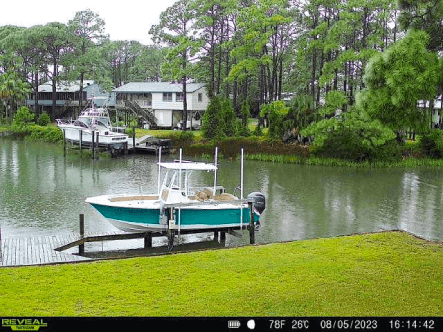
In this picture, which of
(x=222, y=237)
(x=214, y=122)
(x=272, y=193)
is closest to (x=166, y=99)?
(x=214, y=122)

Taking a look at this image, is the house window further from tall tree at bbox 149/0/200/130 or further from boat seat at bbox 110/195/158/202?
boat seat at bbox 110/195/158/202

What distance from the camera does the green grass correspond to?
412 inches

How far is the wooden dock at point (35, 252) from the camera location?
1595 cm

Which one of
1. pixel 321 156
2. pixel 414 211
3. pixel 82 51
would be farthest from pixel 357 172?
pixel 82 51

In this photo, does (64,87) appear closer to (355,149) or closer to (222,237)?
(355,149)

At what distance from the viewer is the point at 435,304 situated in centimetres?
1083

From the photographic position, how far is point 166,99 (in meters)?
64.8

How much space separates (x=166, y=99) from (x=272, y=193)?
36.4 meters

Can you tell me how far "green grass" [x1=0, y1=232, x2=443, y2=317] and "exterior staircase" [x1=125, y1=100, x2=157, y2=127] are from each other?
50492 mm

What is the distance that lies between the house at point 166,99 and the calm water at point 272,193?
1819 centimetres
